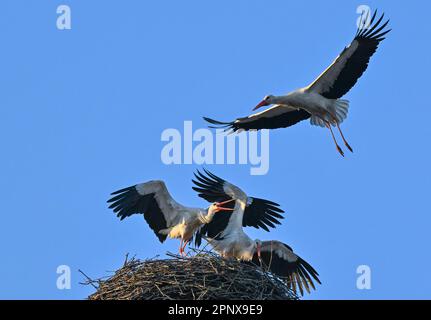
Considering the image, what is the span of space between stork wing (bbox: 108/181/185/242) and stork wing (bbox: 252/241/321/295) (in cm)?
118

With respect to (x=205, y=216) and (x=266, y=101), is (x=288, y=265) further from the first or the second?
(x=266, y=101)

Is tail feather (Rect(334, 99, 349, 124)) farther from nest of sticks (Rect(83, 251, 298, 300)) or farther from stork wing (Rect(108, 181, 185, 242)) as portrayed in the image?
nest of sticks (Rect(83, 251, 298, 300))

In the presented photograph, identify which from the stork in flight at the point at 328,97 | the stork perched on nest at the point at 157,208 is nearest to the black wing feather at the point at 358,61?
the stork in flight at the point at 328,97

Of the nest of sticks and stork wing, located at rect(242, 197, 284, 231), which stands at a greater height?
stork wing, located at rect(242, 197, 284, 231)

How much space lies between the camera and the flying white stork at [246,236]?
12.2m

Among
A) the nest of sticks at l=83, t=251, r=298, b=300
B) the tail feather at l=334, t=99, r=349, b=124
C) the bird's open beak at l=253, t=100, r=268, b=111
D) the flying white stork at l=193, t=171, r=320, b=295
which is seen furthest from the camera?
the bird's open beak at l=253, t=100, r=268, b=111

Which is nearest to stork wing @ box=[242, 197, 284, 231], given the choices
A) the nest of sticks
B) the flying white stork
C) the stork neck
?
the flying white stork

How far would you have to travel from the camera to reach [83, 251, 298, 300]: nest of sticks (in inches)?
408

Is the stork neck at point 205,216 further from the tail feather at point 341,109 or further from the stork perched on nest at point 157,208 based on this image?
the tail feather at point 341,109

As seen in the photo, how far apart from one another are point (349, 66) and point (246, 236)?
2929 millimetres

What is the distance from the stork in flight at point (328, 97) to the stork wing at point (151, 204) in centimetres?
201

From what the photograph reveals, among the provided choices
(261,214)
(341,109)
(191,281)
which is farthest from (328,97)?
(191,281)
